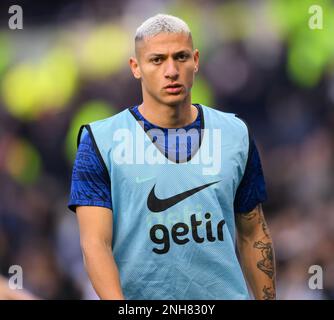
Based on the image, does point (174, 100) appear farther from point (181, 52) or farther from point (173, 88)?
point (181, 52)

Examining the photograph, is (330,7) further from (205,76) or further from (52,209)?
(52,209)

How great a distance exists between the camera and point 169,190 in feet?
16.1

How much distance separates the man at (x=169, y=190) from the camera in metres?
4.78

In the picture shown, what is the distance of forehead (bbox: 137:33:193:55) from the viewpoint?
488 cm

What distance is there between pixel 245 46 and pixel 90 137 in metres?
5.95

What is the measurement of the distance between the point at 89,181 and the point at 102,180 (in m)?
0.07

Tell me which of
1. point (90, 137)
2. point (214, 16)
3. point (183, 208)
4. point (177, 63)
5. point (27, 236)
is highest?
point (214, 16)

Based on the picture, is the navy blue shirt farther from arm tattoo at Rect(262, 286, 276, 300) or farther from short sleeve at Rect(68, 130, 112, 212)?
arm tattoo at Rect(262, 286, 276, 300)

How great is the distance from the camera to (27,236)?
388 inches

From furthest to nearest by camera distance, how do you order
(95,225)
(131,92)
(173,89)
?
1. (131,92)
2. (173,89)
3. (95,225)

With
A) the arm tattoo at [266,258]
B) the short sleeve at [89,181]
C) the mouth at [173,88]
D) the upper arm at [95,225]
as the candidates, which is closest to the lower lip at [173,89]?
the mouth at [173,88]

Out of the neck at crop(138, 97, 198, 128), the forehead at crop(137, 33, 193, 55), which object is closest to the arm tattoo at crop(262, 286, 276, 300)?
the neck at crop(138, 97, 198, 128)

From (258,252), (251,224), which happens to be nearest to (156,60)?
(251,224)
